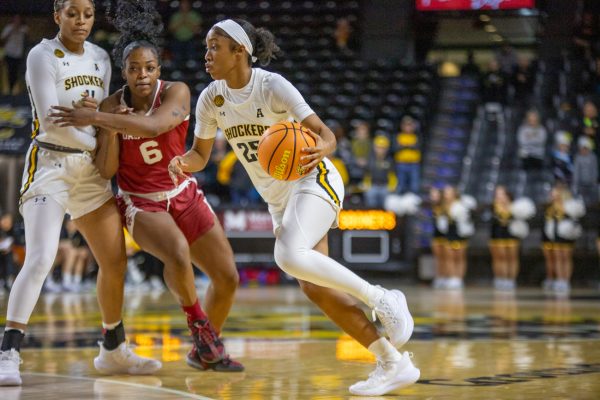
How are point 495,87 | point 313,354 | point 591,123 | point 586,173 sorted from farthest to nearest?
point 495,87 < point 591,123 < point 586,173 < point 313,354

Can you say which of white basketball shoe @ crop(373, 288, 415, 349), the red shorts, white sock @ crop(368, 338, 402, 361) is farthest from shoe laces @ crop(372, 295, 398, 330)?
the red shorts

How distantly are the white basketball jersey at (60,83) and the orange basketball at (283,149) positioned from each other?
1053mm

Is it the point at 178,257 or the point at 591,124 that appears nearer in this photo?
the point at 178,257

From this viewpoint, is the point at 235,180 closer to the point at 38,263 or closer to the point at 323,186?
the point at 38,263

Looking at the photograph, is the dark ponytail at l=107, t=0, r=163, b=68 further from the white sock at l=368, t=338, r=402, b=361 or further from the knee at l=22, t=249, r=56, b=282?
the white sock at l=368, t=338, r=402, b=361

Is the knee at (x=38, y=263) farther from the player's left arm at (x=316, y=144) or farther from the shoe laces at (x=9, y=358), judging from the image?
→ the player's left arm at (x=316, y=144)

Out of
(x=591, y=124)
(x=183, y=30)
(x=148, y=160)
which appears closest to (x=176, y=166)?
(x=148, y=160)

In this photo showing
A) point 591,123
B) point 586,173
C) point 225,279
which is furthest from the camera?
point 591,123

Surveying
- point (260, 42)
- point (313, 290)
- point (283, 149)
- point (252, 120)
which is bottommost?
point (313, 290)

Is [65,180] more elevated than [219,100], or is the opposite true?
[219,100]

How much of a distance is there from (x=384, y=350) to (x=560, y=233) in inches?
421

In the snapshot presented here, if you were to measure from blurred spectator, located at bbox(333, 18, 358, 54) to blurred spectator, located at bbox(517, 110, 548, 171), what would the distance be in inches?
164

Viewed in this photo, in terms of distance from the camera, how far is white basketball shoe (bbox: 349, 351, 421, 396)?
4879 mm

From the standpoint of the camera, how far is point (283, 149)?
4809mm
